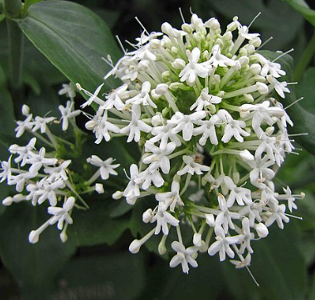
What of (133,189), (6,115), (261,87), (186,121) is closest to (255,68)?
(261,87)

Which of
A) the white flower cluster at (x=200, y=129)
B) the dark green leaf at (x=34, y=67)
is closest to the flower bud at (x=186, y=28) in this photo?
the white flower cluster at (x=200, y=129)

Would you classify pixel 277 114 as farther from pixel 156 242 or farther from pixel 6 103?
pixel 6 103

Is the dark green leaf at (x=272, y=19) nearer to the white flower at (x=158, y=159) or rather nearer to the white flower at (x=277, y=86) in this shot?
the white flower at (x=277, y=86)

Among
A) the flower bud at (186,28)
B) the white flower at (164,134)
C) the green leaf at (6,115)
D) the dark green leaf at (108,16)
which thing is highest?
the flower bud at (186,28)

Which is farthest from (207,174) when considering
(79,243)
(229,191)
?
(79,243)

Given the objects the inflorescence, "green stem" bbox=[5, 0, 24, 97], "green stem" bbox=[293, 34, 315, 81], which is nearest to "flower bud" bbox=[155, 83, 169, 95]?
the inflorescence

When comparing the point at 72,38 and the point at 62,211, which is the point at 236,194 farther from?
the point at 72,38
